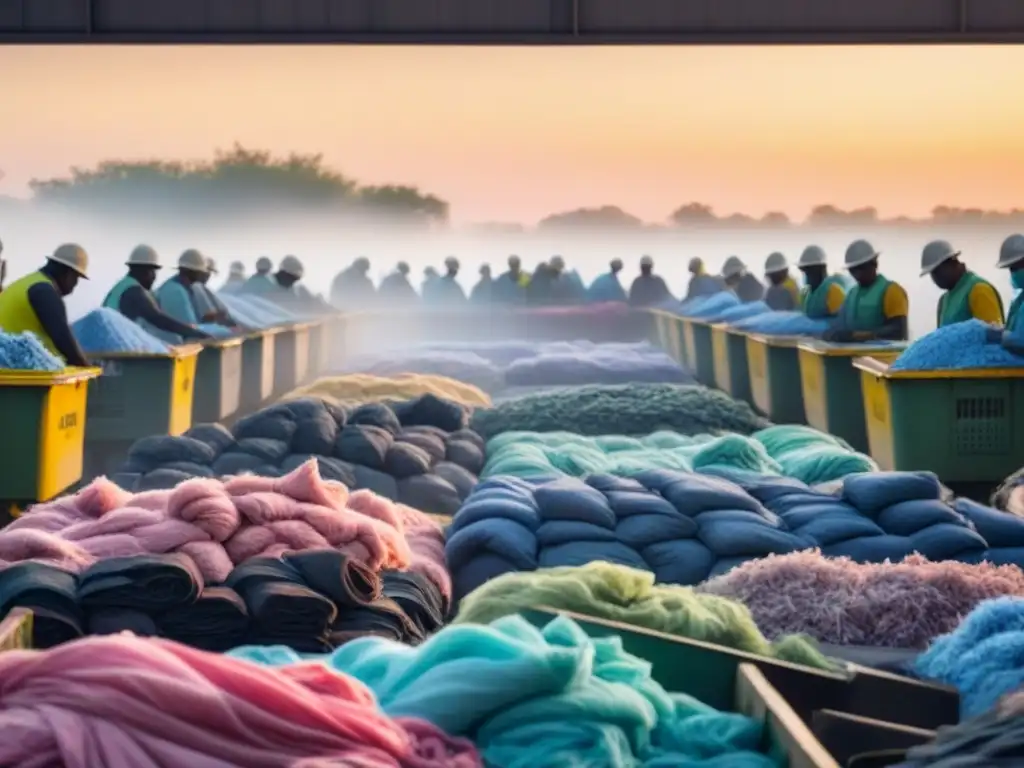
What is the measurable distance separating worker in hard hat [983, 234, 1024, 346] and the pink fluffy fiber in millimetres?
3247

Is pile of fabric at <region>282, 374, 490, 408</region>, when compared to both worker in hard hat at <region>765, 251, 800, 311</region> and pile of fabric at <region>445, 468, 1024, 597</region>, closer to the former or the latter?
pile of fabric at <region>445, 468, 1024, 597</region>

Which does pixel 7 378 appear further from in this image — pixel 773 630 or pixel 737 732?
pixel 737 732

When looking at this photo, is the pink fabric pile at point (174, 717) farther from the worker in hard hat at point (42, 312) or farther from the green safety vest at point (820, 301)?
the green safety vest at point (820, 301)

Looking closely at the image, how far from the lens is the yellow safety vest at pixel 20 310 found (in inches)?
276

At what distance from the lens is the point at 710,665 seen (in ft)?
9.38

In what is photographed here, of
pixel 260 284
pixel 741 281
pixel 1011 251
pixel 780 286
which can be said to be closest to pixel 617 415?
pixel 1011 251

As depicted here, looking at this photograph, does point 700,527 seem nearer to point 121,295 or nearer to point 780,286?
point 121,295

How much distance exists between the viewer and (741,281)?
18812 millimetres

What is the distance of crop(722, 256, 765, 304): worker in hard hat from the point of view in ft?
60.8

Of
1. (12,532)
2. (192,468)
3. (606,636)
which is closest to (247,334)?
(192,468)

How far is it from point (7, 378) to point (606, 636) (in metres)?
4.20

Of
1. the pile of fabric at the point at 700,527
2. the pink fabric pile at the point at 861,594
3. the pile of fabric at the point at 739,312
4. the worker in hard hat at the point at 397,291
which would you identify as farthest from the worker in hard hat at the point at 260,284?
the pink fabric pile at the point at 861,594

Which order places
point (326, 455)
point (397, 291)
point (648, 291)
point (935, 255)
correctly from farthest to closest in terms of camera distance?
point (397, 291)
point (648, 291)
point (935, 255)
point (326, 455)
